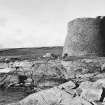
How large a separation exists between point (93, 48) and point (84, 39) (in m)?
0.90

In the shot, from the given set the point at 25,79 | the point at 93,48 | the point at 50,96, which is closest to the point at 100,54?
the point at 93,48

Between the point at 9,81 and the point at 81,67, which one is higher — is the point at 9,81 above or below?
below

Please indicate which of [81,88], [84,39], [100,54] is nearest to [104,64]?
[100,54]

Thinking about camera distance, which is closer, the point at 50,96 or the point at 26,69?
the point at 50,96

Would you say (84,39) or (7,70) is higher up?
(84,39)

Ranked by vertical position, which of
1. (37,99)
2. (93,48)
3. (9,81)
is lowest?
(9,81)

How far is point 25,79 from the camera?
2180 cm

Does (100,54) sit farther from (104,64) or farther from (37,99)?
(37,99)

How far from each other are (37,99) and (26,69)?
1343 cm

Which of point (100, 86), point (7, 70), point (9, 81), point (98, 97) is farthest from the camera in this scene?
point (7, 70)

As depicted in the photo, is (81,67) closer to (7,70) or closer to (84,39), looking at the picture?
(84,39)

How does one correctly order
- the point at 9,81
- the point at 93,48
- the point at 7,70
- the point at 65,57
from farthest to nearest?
1. the point at 7,70
2. the point at 9,81
3. the point at 65,57
4. the point at 93,48

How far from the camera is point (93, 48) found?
18719mm

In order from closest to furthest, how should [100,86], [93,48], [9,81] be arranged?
[100,86] → [93,48] → [9,81]
